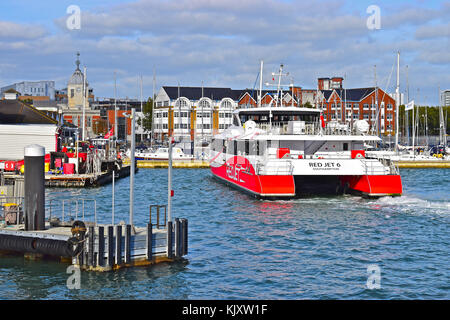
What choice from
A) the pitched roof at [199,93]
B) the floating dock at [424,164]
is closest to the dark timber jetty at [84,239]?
the floating dock at [424,164]

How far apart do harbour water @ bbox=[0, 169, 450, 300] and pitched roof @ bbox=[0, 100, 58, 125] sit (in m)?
29.5

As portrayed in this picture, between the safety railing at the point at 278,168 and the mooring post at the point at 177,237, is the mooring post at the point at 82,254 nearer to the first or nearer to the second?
the mooring post at the point at 177,237

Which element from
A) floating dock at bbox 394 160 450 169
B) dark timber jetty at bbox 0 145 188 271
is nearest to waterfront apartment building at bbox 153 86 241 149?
floating dock at bbox 394 160 450 169

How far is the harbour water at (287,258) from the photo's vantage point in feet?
52.9

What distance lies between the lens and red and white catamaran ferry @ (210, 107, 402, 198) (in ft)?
105

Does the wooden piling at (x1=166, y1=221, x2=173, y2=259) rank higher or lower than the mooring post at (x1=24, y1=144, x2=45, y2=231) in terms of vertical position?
lower

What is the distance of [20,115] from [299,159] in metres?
38.1

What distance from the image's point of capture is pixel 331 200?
111 feet

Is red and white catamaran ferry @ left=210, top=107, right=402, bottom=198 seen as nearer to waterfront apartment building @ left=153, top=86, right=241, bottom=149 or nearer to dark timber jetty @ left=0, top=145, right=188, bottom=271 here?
dark timber jetty @ left=0, top=145, right=188, bottom=271

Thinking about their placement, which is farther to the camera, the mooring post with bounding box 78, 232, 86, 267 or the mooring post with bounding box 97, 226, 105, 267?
the mooring post with bounding box 78, 232, 86, 267

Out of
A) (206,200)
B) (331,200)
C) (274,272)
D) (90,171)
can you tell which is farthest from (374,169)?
(90,171)
